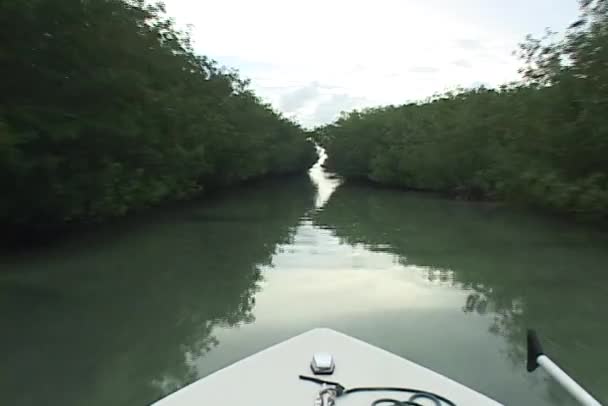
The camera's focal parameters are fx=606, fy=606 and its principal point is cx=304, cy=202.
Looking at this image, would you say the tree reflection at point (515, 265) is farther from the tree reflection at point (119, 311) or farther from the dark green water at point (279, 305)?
the tree reflection at point (119, 311)

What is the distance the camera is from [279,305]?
7.41m

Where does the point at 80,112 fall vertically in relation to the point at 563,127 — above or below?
above

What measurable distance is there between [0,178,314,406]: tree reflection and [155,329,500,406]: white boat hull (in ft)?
7.11

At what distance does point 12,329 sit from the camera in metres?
6.25

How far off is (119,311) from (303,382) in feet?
16.9

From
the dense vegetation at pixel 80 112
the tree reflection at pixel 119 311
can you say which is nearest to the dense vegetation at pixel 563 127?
the tree reflection at pixel 119 311

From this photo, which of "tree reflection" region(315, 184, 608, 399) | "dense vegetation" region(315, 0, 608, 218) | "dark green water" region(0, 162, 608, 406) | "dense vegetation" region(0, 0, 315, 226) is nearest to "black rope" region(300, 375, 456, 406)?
"dark green water" region(0, 162, 608, 406)

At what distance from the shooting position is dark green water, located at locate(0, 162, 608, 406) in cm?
509

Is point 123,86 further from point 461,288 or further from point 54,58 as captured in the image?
point 461,288

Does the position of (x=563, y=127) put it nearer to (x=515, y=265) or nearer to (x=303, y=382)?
(x=515, y=265)

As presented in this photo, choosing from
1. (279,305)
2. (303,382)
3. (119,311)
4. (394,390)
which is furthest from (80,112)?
(394,390)

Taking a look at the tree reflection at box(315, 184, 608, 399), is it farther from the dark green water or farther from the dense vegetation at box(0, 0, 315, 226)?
the dense vegetation at box(0, 0, 315, 226)

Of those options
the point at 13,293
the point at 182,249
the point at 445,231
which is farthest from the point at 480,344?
the point at 445,231

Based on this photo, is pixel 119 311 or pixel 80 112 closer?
pixel 119 311
